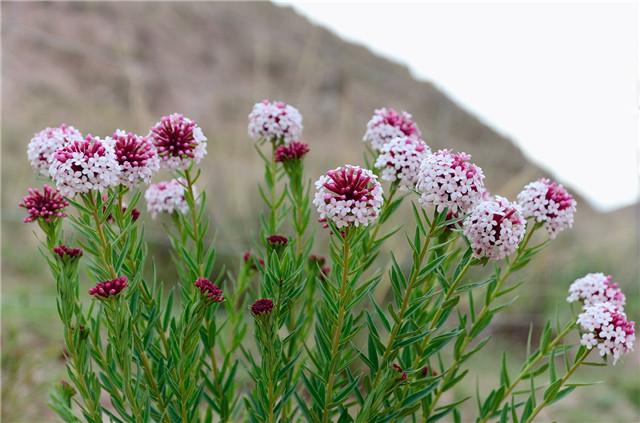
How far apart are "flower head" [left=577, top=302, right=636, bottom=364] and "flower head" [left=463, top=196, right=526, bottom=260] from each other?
0.86ft

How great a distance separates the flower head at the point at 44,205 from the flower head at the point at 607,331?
102cm

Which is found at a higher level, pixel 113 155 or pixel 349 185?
pixel 113 155

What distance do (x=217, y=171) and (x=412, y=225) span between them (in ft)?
9.14

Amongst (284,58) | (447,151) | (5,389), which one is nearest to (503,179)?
(5,389)

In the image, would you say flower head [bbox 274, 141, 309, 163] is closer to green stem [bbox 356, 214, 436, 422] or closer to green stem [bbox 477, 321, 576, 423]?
green stem [bbox 356, 214, 436, 422]

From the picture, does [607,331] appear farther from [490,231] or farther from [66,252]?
[66,252]

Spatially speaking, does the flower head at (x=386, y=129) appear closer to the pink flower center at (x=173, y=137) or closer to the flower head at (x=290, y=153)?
the flower head at (x=290, y=153)

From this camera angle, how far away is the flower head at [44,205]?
45.4 inches

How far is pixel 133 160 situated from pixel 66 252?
210mm

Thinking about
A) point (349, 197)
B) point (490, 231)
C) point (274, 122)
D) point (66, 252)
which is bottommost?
point (490, 231)

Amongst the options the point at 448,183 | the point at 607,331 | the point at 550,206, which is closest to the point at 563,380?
the point at 607,331

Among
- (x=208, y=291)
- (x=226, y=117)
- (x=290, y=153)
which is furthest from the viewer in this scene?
(x=226, y=117)

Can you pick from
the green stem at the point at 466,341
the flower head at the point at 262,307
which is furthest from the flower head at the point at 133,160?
the green stem at the point at 466,341

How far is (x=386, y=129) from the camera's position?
1.39 meters
